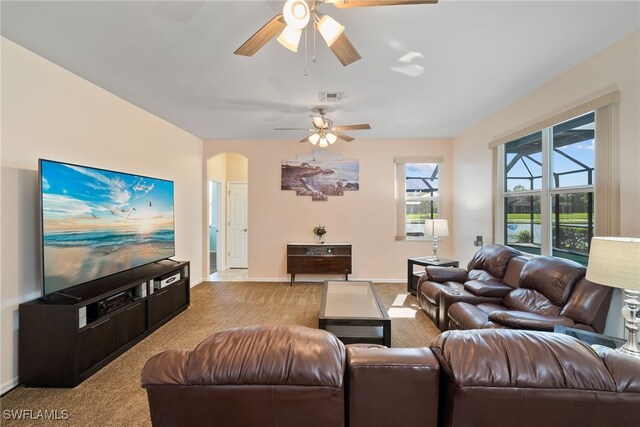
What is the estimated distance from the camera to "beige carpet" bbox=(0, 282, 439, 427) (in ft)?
6.43

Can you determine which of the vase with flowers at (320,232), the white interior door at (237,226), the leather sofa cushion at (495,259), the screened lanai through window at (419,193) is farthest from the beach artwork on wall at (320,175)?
the leather sofa cushion at (495,259)

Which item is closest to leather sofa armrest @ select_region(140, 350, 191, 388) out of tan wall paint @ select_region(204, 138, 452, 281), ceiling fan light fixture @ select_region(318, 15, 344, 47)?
ceiling fan light fixture @ select_region(318, 15, 344, 47)

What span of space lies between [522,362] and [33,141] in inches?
142

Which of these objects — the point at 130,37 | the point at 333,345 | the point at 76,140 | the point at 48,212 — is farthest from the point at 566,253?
the point at 76,140

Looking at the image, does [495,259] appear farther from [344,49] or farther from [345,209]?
[344,49]

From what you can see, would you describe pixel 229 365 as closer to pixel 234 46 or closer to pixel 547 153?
pixel 234 46

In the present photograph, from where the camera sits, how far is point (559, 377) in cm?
81

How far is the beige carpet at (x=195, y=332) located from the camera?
1.96m

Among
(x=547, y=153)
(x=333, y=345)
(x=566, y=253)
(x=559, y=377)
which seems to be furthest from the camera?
(x=547, y=153)

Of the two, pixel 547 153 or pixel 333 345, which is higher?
pixel 547 153

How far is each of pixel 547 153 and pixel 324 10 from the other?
9.61 ft

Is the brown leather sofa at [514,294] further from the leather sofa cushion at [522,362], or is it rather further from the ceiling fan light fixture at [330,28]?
the ceiling fan light fixture at [330,28]

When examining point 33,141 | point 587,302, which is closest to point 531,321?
point 587,302

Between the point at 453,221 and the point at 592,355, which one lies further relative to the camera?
the point at 453,221
